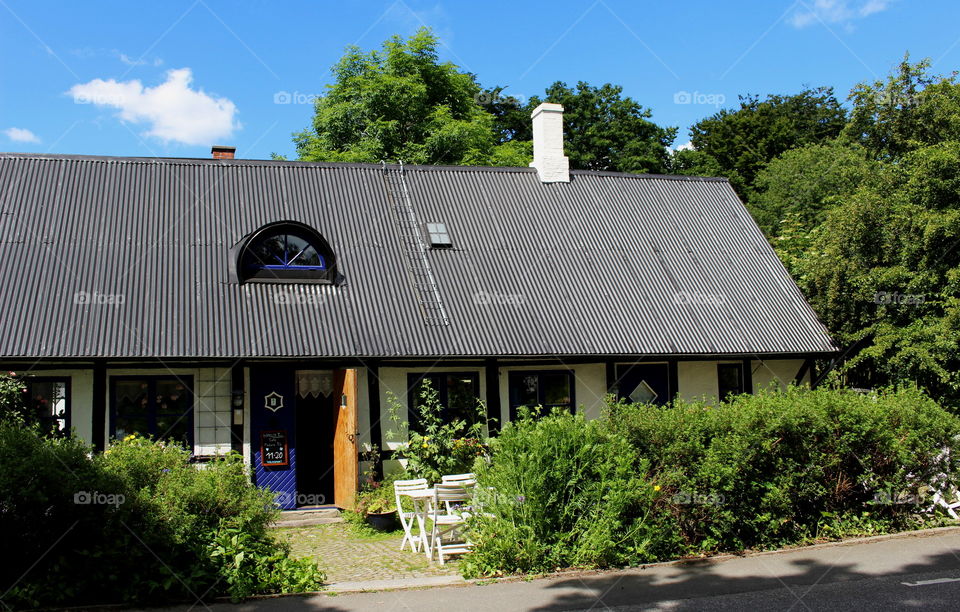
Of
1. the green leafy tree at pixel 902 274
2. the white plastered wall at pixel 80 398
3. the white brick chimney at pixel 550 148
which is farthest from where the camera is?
the white brick chimney at pixel 550 148

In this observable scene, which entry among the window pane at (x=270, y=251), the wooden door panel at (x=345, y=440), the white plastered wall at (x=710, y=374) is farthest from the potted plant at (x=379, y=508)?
the white plastered wall at (x=710, y=374)

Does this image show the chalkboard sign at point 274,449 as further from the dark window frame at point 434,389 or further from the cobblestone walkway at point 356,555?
the dark window frame at point 434,389

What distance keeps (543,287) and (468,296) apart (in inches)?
60.2

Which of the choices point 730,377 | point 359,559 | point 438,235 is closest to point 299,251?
point 438,235

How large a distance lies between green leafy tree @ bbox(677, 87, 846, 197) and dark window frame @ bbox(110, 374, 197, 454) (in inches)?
1072

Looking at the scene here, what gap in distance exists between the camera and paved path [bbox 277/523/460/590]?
9.01m

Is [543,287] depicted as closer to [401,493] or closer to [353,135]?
[401,493]

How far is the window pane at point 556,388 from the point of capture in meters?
15.1

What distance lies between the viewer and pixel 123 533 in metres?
7.88

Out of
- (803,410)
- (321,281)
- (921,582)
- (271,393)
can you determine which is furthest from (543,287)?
(921,582)

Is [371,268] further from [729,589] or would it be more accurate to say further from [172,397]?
[729,589]

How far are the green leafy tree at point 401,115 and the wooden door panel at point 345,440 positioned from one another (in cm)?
1314

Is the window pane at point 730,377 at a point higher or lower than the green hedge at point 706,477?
higher

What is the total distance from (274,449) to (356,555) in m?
3.67
